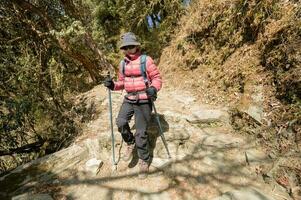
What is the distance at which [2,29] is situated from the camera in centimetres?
685

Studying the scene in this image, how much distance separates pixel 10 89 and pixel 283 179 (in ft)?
17.6

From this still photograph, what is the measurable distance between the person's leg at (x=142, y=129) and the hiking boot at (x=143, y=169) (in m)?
0.05

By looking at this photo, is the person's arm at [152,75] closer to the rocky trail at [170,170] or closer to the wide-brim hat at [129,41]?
the wide-brim hat at [129,41]

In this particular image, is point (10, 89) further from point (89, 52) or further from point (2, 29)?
point (89, 52)

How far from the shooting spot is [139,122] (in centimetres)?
445

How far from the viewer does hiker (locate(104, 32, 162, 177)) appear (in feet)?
14.3

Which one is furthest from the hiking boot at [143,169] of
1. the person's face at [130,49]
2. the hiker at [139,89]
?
the person's face at [130,49]

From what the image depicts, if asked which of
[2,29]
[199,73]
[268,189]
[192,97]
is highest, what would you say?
[2,29]

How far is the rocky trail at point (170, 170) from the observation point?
4.05 m

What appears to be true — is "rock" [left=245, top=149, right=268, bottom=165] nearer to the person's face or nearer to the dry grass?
the dry grass

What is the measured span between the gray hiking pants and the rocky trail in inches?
15.1

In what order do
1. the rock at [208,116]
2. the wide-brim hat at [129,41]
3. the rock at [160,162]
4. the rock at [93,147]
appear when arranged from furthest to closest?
1. the rock at [208,116]
2. the rock at [93,147]
3. the rock at [160,162]
4. the wide-brim hat at [129,41]

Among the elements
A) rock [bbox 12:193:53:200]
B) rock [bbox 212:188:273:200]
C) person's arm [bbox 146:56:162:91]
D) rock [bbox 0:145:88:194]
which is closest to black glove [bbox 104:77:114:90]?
person's arm [bbox 146:56:162:91]

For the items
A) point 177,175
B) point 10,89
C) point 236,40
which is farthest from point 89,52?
point 177,175
